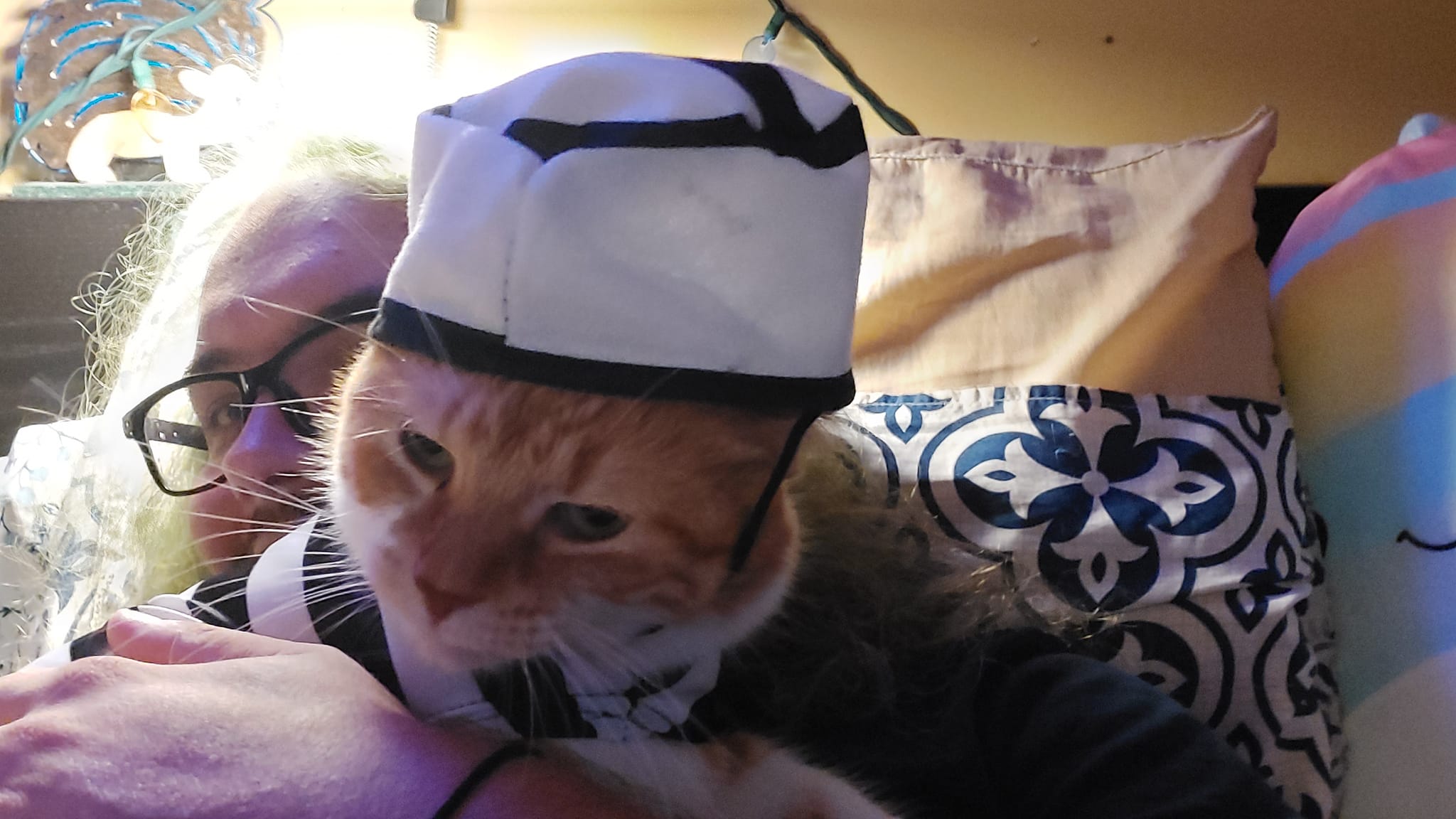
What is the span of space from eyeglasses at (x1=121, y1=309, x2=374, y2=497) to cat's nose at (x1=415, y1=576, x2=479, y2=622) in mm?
303

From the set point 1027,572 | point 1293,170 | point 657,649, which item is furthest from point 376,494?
point 1293,170

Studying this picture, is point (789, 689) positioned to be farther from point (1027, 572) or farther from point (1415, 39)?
point (1415, 39)

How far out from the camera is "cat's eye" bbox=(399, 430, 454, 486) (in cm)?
57

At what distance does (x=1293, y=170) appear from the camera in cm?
124

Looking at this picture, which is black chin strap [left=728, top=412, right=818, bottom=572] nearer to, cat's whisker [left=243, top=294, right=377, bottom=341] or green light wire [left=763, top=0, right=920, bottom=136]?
cat's whisker [left=243, top=294, right=377, bottom=341]

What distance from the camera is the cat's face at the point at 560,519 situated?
510mm

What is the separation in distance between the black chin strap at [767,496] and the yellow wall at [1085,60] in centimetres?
73

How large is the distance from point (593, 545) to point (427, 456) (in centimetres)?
14

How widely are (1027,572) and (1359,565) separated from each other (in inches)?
12.5

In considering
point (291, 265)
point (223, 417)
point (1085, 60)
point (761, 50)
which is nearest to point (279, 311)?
point (291, 265)

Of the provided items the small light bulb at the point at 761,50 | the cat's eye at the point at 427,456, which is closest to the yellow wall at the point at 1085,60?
the small light bulb at the point at 761,50

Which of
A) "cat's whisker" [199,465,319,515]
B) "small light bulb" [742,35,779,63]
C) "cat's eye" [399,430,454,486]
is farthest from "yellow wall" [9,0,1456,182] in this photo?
"cat's eye" [399,430,454,486]

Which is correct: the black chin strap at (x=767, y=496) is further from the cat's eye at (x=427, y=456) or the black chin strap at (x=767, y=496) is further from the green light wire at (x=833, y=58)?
the green light wire at (x=833, y=58)

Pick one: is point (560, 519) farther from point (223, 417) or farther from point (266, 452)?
point (223, 417)
